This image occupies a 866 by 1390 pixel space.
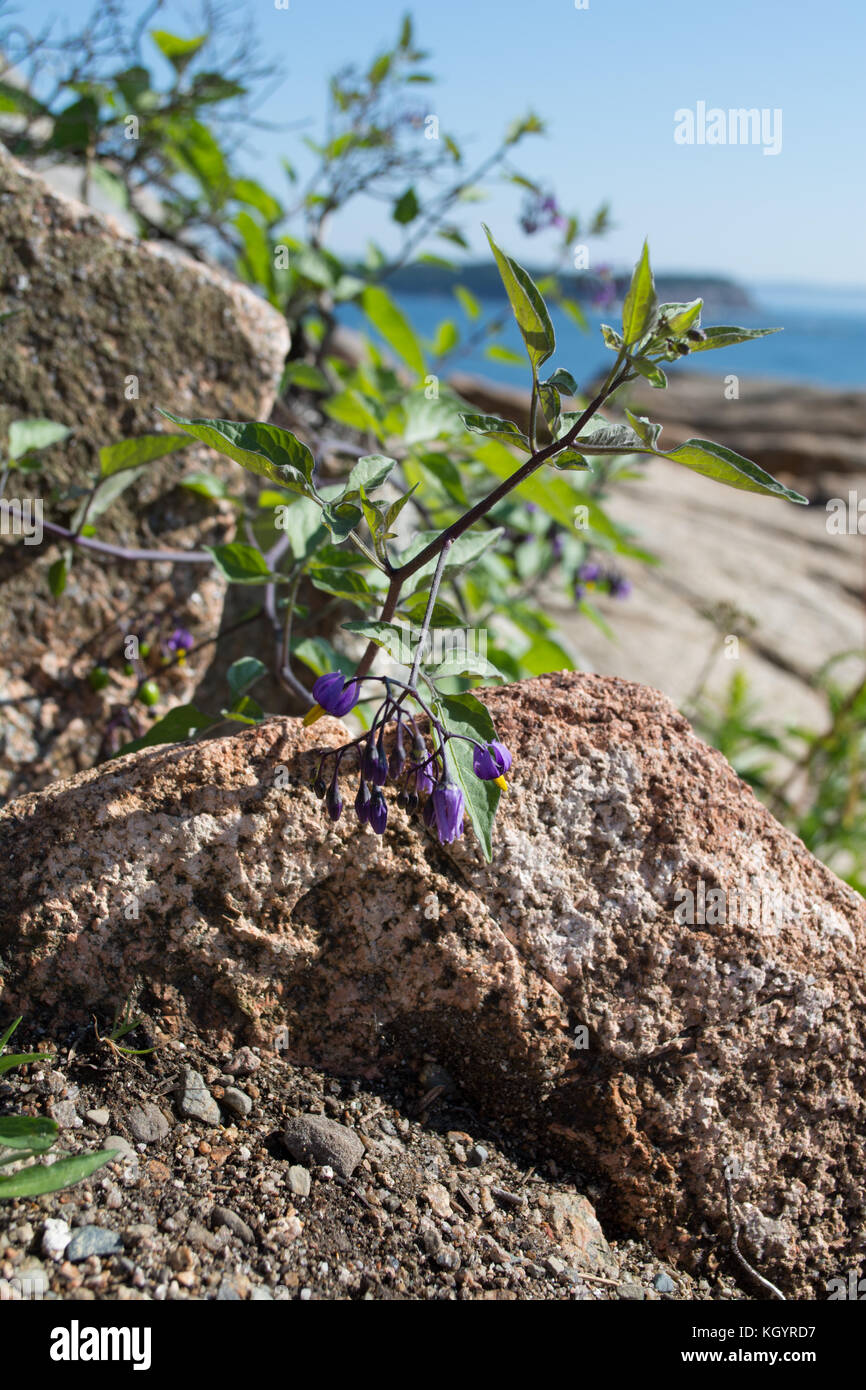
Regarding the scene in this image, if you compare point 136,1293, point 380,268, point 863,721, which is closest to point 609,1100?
point 136,1293

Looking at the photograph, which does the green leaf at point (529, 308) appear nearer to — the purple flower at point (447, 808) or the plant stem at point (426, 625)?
the plant stem at point (426, 625)

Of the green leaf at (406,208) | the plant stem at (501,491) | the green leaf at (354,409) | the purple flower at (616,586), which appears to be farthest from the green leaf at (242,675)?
the green leaf at (406,208)

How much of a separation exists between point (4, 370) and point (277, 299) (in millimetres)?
1670

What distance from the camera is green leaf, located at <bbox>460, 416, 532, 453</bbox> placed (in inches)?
55.9

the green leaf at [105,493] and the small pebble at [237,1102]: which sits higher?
the green leaf at [105,493]

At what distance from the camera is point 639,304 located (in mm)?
1296

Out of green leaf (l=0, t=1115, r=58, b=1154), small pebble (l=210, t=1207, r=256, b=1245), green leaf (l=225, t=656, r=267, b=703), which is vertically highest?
green leaf (l=225, t=656, r=267, b=703)

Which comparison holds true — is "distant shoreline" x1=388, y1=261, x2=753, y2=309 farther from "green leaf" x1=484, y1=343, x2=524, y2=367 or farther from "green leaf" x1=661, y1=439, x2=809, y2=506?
"green leaf" x1=661, y1=439, x2=809, y2=506

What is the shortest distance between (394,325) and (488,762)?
8.23ft

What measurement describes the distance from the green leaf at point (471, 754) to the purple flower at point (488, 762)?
0.04ft

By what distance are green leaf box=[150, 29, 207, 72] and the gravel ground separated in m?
3.73

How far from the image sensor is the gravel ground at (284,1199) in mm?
1306

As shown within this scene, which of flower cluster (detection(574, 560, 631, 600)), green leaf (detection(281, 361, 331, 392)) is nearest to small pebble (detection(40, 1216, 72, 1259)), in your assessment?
green leaf (detection(281, 361, 331, 392))

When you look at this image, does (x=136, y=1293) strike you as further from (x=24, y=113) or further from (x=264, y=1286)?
(x=24, y=113)
